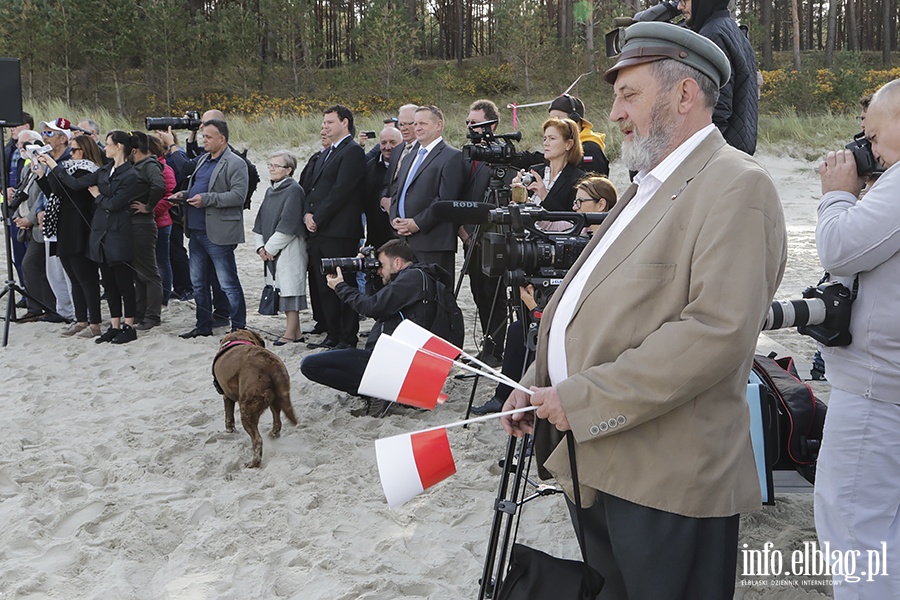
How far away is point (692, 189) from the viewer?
6.07 ft

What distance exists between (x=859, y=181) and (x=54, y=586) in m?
3.26

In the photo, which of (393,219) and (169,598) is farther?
(393,219)

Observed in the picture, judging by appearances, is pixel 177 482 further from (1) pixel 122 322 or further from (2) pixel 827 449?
(1) pixel 122 322

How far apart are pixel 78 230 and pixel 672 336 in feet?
21.7

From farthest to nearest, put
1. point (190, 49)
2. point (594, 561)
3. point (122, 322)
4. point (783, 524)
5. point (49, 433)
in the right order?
1. point (190, 49)
2. point (122, 322)
3. point (49, 433)
4. point (783, 524)
5. point (594, 561)

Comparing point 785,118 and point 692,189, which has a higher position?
point 785,118

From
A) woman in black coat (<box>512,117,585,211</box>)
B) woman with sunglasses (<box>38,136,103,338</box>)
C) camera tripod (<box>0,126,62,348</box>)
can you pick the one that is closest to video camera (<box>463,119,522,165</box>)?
woman in black coat (<box>512,117,585,211</box>)

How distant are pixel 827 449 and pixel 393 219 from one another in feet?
14.1

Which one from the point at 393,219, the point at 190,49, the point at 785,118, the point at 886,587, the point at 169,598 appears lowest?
the point at 169,598

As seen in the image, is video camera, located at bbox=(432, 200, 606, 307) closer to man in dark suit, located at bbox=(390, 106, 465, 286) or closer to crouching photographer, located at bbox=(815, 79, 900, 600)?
crouching photographer, located at bbox=(815, 79, 900, 600)

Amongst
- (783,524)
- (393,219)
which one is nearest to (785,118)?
(393,219)

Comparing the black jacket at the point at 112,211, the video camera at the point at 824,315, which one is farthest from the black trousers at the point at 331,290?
the video camera at the point at 824,315

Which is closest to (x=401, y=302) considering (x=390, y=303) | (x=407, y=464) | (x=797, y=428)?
(x=390, y=303)

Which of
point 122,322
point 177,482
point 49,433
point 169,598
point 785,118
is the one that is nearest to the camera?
point 169,598
